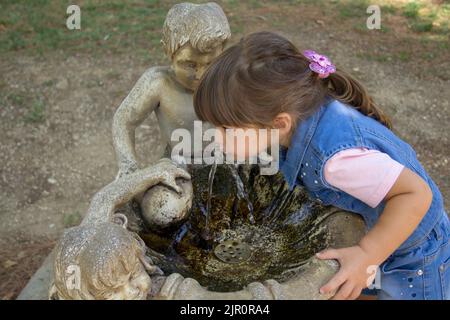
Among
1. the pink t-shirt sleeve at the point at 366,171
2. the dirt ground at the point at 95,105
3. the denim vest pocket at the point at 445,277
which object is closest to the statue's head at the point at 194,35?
the pink t-shirt sleeve at the point at 366,171

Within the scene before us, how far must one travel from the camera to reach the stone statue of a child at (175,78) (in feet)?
6.46

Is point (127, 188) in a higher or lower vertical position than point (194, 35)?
lower

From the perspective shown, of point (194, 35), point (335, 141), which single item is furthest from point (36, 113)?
point (335, 141)

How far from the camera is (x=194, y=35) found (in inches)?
77.2

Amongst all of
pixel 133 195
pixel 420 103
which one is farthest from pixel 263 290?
pixel 420 103

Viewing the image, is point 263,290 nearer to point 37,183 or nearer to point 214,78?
point 214,78

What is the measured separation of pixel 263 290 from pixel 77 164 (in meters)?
3.21

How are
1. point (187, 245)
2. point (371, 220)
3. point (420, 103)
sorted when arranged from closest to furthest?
point (371, 220), point (187, 245), point (420, 103)

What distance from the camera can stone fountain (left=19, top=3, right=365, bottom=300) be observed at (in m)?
1.45

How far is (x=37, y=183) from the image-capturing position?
4320 mm

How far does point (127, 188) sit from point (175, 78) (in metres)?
0.57

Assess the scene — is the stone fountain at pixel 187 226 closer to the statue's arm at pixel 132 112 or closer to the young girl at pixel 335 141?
the statue's arm at pixel 132 112

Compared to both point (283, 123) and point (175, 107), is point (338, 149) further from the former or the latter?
point (175, 107)
